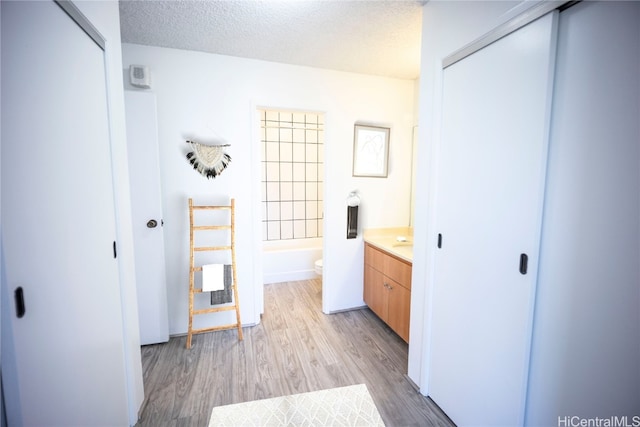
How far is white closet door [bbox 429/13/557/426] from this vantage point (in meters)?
1.05

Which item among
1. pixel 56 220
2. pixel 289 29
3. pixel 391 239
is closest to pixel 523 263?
pixel 391 239

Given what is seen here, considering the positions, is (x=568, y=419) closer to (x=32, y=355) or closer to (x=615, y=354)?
(x=615, y=354)

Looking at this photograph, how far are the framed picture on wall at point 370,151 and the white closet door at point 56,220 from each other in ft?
6.56

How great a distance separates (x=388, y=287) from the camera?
A: 2.32 meters

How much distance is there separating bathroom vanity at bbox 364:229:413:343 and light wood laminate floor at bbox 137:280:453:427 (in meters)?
0.22

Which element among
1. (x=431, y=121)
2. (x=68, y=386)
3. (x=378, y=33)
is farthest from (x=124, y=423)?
(x=378, y=33)

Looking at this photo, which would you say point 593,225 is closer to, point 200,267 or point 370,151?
point 370,151

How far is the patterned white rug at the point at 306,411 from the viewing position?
4.87ft

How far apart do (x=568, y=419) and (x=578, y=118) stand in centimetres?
113

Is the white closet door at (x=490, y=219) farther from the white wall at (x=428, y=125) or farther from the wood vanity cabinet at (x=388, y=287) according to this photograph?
the wood vanity cabinet at (x=388, y=287)

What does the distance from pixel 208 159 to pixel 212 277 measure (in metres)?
1.02

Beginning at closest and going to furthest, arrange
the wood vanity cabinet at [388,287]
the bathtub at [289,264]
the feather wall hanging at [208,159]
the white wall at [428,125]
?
the white wall at [428,125]
the wood vanity cabinet at [388,287]
the feather wall hanging at [208,159]
the bathtub at [289,264]

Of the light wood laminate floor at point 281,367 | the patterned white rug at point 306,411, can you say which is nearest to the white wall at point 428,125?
the light wood laminate floor at point 281,367

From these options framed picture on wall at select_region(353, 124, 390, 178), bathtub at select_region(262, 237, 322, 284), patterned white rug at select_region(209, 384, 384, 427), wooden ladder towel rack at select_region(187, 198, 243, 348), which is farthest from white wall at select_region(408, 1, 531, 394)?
bathtub at select_region(262, 237, 322, 284)
